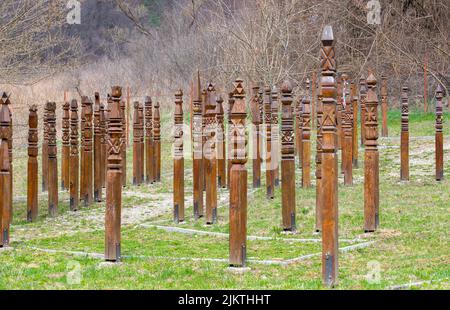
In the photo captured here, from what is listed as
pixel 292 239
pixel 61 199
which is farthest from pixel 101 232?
pixel 61 199

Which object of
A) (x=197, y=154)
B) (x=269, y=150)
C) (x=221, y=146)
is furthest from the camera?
(x=269, y=150)

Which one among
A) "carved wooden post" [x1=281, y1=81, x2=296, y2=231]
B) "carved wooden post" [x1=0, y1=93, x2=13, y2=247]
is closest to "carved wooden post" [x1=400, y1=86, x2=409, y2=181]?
"carved wooden post" [x1=281, y1=81, x2=296, y2=231]

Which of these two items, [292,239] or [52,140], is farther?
[52,140]

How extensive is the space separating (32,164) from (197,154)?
2325 mm

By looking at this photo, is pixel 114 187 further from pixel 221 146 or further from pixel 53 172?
pixel 221 146

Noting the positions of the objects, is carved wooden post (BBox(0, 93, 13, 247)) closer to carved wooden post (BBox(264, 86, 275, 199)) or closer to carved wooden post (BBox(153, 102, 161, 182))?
carved wooden post (BBox(264, 86, 275, 199))

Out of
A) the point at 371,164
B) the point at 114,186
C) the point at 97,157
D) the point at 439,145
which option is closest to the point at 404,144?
the point at 439,145

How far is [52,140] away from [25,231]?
206 centimetres

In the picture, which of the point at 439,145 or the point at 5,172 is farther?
the point at 439,145

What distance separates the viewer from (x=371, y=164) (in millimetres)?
10930

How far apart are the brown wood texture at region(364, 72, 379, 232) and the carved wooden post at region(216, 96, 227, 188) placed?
3.41 metres

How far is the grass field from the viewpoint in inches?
313

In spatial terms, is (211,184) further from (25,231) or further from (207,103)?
(25,231)

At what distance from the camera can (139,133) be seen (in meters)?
18.2
